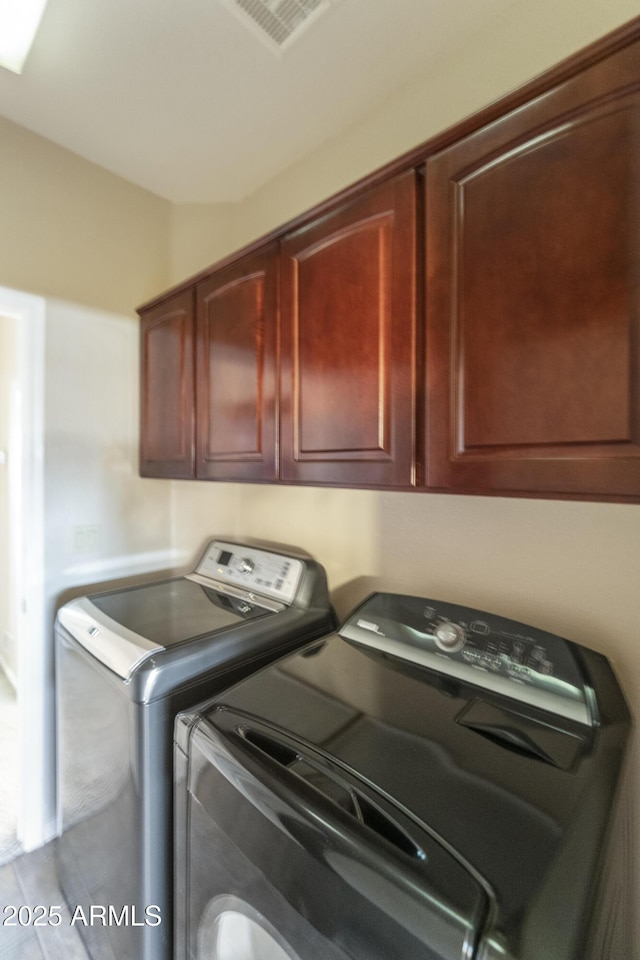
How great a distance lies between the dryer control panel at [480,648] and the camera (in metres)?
0.87

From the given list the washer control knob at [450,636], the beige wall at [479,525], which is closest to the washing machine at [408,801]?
the washer control knob at [450,636]

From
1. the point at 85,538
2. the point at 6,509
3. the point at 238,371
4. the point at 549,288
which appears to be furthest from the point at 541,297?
the point at 6,509

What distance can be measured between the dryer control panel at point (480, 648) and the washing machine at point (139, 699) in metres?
0.28

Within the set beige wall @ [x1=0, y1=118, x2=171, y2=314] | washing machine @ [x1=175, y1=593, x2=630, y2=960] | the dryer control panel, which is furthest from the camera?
beige wall @ [x1=0, y1=118, x2=171, y2=314]

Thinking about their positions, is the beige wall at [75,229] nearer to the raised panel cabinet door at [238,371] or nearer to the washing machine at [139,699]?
the raised panel cabinet door at [238,371]

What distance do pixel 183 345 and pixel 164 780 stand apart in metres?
1.43

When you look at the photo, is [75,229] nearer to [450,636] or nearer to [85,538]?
[85,538]

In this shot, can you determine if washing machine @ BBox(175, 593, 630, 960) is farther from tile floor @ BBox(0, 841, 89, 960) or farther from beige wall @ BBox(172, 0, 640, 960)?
tile floor @ BBox(0, 841, 89, 960)

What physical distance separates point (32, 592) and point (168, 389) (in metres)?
0.98

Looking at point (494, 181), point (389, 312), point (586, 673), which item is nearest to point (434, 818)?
point (586, 673)

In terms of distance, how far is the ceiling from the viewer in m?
1.16

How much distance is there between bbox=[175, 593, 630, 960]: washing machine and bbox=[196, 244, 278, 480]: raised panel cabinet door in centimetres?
67

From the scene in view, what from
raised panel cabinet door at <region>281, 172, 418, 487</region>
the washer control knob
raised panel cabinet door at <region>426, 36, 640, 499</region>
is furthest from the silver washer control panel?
raised panel cabinet door at <region>426, 36, 640, 499</region>

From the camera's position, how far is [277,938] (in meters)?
0.64
